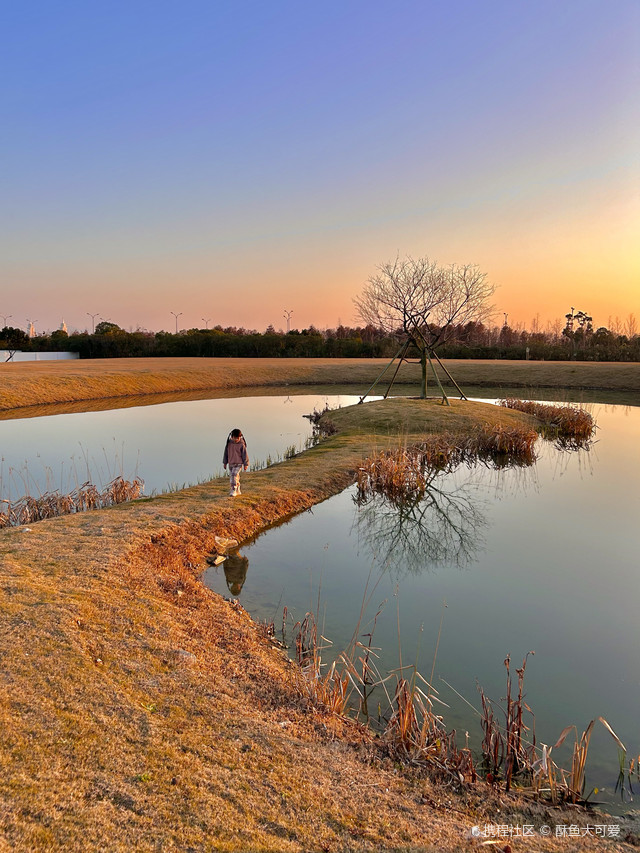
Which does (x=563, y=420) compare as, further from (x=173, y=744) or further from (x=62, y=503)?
(x=173, y=744)

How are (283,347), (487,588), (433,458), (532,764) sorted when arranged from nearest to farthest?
(532,764), (487,588), (433,458), (283,347)

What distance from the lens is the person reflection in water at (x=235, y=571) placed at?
7648mm

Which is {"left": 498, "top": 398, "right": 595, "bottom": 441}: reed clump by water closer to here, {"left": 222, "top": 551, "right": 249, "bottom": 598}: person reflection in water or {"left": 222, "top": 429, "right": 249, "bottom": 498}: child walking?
{"left": 222, "top": 429, "right": 249, "bottom": 498}: child walking

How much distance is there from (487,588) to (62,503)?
740 cm

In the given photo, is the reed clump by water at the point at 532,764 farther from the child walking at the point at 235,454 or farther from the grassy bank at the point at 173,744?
the child walking at the point at 235,454

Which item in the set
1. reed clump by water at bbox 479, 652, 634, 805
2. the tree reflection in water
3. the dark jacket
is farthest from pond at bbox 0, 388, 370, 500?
reed clump by water at bbox 479, 652, 634, 805

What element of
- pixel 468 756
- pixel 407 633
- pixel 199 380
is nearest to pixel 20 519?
pixel 407 633

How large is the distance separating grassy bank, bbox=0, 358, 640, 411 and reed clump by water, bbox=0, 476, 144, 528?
70.9 ft

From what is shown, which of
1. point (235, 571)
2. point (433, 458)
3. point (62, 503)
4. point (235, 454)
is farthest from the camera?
point (433, 458)

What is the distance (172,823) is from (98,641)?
218 cm

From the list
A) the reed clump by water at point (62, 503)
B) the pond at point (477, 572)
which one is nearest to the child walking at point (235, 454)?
the pond at point (477, 572)

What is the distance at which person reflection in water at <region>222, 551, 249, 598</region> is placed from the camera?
7648mm

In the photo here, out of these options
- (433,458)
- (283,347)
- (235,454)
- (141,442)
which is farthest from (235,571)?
(283,347)

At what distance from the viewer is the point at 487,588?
7.39 m
